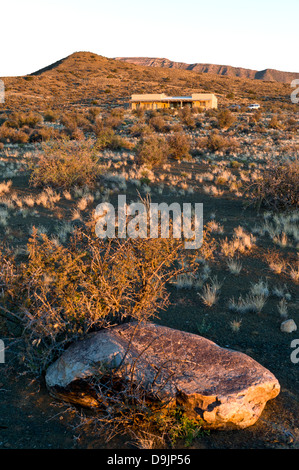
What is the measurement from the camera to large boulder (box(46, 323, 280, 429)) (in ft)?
11.4

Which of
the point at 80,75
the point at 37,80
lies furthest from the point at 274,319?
the point at 80,75

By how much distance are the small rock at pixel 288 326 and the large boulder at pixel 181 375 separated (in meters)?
1.42

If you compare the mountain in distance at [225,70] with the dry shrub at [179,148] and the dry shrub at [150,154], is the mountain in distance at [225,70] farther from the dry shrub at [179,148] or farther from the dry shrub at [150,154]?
the dry shrub at [150,154]

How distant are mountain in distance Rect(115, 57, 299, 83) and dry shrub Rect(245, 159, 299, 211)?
152 meters

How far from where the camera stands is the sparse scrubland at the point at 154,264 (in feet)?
12.1

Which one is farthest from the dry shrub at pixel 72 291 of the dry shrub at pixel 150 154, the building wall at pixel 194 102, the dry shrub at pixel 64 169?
the building wall at pixel 194 102

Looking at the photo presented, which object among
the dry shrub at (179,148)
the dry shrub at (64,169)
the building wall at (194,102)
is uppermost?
the building wall at (194,102)

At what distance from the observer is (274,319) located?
5.57 metres

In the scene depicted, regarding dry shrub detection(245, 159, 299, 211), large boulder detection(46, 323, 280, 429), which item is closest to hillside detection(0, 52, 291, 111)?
dry shrub detection(245, 159, 299, 211)

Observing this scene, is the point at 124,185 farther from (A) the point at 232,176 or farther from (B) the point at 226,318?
(B) the point at 226,318

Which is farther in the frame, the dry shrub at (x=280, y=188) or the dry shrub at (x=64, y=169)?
the dry shrub at (x=64, y=169)

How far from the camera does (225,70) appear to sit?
162 m

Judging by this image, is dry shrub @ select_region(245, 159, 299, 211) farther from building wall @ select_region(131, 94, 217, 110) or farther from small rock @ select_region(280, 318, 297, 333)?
building wall @ select_region(131, 94, 217, 110)
